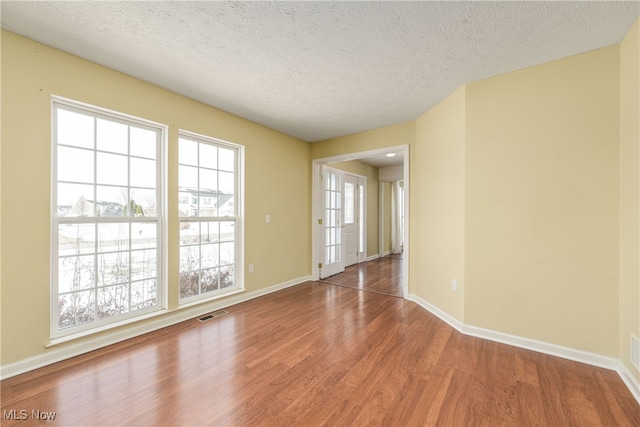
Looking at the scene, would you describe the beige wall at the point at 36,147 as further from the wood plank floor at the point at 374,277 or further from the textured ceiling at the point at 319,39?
the wood plank floor at the point at 374,277

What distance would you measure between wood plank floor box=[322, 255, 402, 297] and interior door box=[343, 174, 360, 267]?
0.25m

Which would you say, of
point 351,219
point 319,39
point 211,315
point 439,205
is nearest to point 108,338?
point 211,315

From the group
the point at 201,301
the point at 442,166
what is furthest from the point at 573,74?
the point at 201,301

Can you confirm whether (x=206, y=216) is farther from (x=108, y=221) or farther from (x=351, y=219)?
(x=351, y=219)

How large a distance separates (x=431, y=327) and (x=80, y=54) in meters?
3.98

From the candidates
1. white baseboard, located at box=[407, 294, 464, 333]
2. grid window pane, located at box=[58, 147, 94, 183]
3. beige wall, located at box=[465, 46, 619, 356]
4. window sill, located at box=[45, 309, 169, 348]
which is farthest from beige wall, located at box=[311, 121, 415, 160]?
window sill, located at box=[45, 309, 169, 348]

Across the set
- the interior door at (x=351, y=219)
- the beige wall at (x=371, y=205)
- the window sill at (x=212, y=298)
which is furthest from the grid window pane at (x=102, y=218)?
the beige wall at (x=371, y=205)

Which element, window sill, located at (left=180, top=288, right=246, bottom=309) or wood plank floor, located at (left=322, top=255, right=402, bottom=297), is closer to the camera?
window sill, located at (left=180, top=288, right=246, bottom=309)

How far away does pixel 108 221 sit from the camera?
235 cm

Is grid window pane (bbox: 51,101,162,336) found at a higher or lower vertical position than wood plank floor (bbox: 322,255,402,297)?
higher

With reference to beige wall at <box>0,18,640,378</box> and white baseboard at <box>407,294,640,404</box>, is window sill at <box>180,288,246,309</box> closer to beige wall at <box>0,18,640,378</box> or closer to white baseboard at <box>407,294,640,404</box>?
beige wall at <box>0,18,640,378</box>

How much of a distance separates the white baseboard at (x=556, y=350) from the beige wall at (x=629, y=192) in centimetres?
8

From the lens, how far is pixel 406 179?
3553 mm

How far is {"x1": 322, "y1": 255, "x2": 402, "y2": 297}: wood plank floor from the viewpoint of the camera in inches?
161
